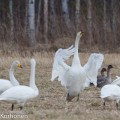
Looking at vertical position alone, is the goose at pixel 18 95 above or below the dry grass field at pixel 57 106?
above

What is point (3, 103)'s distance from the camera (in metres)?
12.2

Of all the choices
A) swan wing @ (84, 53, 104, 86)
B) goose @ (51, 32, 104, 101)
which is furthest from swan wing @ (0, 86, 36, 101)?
swan wing @ (84, 53, 104, 86)

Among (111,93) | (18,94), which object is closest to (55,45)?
(111,93)

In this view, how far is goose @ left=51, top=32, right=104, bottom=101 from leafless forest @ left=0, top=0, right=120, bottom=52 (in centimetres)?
1269

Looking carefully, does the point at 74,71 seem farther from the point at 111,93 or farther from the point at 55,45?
the point at 55,45

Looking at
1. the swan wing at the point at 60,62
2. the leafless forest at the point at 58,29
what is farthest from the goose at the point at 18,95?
the leafless forest at the point at 58,29

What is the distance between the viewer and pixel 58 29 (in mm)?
31969

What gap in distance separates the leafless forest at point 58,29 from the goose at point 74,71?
12687 millimetres

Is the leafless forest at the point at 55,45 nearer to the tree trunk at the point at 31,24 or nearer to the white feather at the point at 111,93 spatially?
the tree trunk at the point at 31,24

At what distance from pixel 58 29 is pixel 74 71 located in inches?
748

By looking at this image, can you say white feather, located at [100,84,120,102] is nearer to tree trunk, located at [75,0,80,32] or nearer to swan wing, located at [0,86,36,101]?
swan wing, located at [0,86,36,101]

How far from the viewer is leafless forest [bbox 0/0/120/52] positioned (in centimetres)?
2866

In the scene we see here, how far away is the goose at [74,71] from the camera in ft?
42.9

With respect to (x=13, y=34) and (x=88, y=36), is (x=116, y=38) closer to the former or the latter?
(x=88, y=36)
